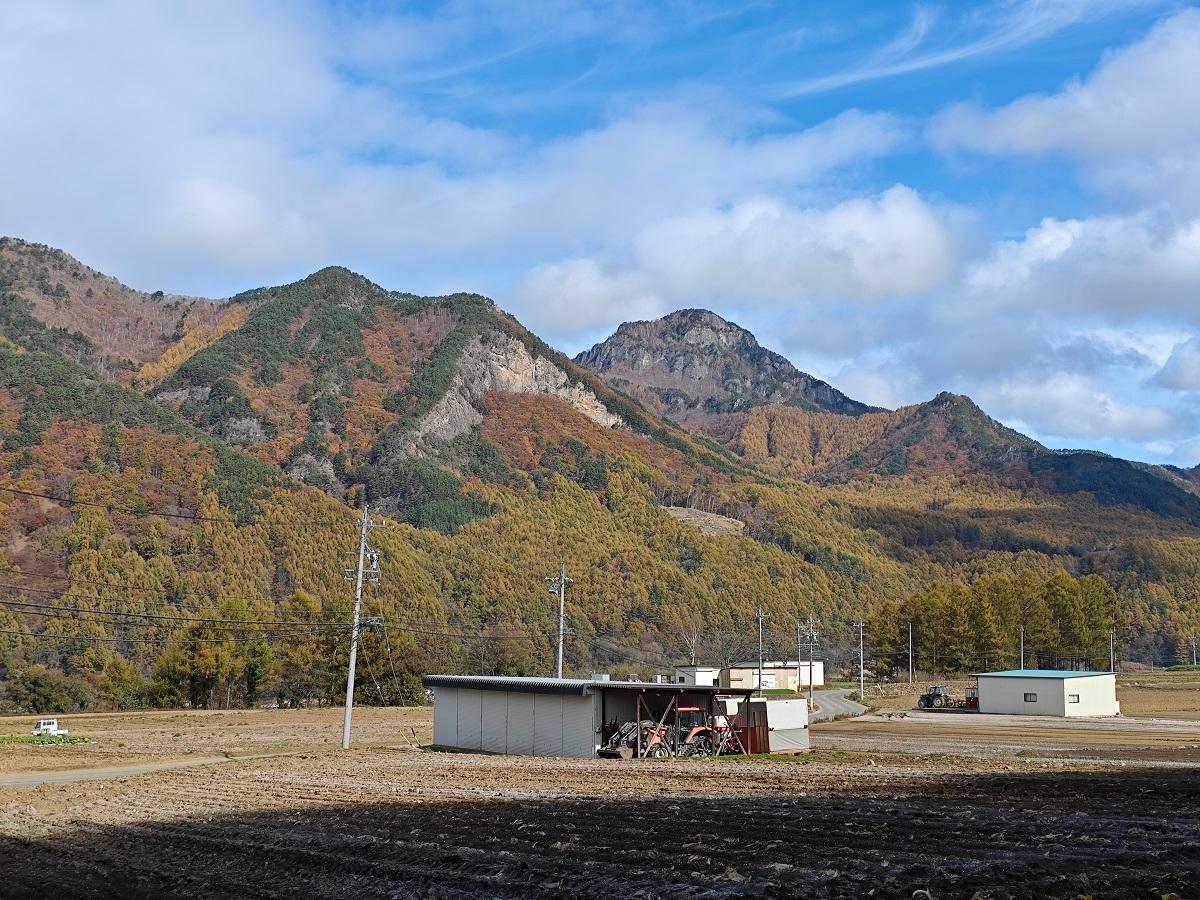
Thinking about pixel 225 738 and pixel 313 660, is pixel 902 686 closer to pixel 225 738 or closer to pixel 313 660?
pixel 313 660

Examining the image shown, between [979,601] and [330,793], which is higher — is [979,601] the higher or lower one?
the higher one

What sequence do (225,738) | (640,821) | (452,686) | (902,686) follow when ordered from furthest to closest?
(902,686)
(225,738)
(452,686)
(640,821)

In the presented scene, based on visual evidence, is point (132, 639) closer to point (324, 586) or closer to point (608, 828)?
point (324, 586)

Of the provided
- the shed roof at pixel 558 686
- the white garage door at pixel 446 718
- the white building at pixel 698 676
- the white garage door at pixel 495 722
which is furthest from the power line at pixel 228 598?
the white garage door at pixel 495 722

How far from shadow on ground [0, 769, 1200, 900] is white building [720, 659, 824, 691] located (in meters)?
51.8

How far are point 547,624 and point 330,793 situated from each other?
3800 inches

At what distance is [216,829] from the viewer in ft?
70.3

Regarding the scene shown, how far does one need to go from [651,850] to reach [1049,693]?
66050mm

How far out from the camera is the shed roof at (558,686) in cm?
4181

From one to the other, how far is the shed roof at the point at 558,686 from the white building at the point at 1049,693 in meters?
39.4

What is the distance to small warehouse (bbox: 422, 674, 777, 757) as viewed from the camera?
1658 inches

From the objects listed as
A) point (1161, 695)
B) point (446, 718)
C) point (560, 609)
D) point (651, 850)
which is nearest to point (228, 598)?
point (560, 609)

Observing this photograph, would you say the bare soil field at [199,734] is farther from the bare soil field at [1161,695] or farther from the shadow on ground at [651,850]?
the bare soil field at [1161,695]

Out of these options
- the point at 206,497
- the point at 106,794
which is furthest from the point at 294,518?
the point at 106,794
